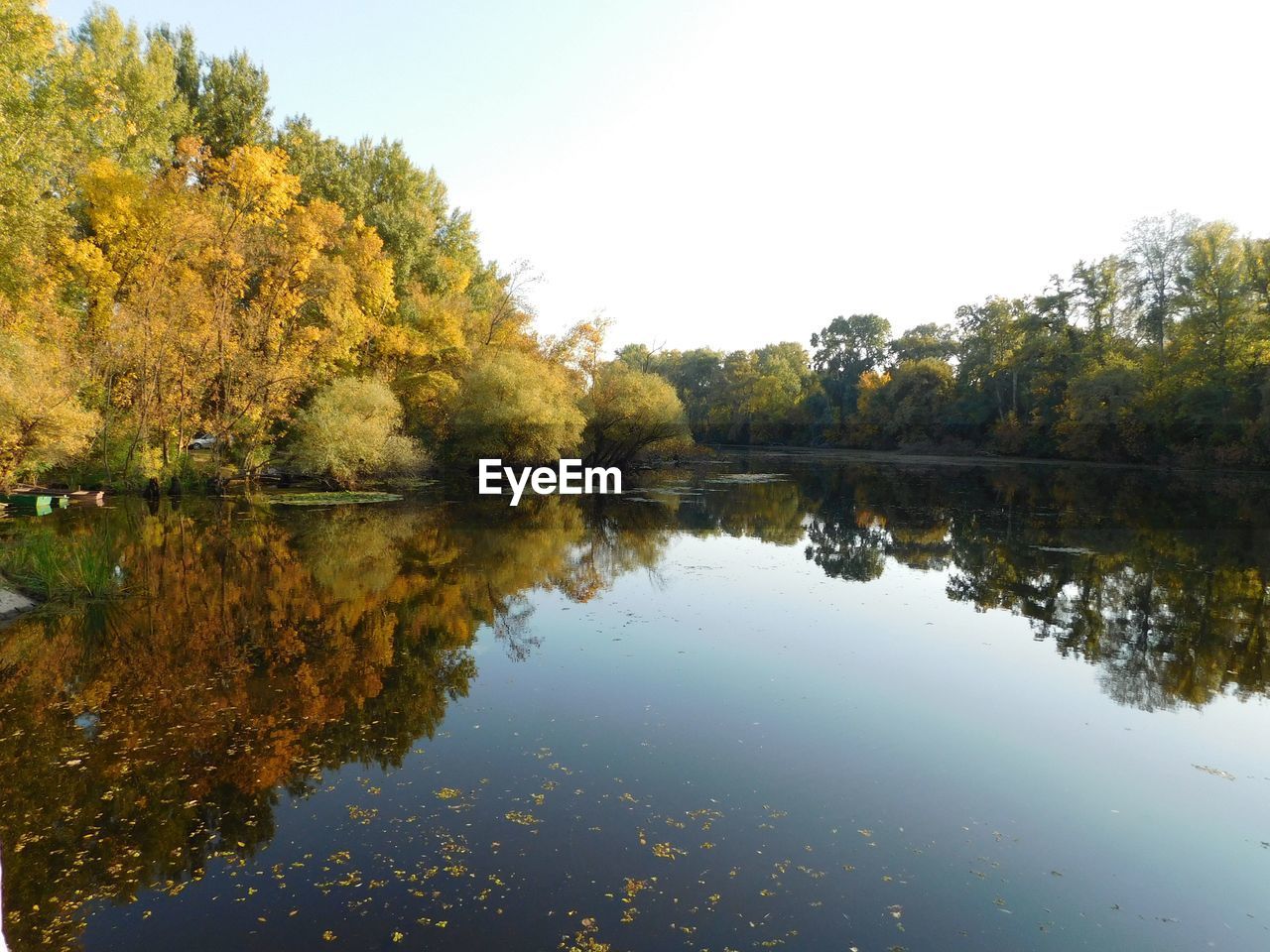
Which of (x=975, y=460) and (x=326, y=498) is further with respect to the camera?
(x=975, y=460)

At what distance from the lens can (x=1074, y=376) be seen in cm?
5747

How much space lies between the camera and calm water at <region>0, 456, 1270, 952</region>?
485 centimetres

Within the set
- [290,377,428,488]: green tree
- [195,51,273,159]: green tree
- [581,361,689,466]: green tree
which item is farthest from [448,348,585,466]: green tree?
[195,51,273,159]: green tree

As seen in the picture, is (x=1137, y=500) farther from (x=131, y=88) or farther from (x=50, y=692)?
(x=131, y=88)

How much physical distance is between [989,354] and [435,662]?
71.9 m

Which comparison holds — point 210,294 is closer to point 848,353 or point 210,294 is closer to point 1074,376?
point 1074,376

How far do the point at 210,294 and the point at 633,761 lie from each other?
27.5 meters

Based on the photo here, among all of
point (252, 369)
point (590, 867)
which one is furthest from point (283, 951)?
point (252, 369)

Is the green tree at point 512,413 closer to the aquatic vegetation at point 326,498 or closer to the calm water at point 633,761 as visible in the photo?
the aquatic vegetation at point 326,498

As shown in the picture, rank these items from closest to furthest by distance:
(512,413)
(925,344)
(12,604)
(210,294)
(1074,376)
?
(12,604) < (210,294) < (512,413) < (1074,376) < (925,344)

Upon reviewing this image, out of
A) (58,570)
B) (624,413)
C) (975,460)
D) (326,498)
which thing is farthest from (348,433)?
(975,460)

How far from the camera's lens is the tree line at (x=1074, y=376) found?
44375 mm

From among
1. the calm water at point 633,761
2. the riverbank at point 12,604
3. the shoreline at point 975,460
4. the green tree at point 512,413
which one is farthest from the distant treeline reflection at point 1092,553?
the riverbank at point 12,604

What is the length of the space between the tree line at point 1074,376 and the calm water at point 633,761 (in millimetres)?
38573
